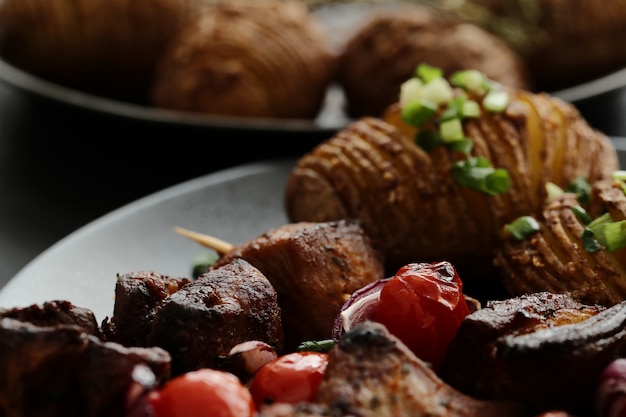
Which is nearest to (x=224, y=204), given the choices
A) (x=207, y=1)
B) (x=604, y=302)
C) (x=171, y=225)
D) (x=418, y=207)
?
(x=171, y=225)

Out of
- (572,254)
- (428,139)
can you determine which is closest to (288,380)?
(572,254)

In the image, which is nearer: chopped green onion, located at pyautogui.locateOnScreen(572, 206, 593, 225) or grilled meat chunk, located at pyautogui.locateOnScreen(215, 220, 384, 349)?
grilled meat chunk, located at pyautogui.locateOnScreen(215, 220, 384, 349)

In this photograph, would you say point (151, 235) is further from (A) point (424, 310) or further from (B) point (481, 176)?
(A) point (424, 310)

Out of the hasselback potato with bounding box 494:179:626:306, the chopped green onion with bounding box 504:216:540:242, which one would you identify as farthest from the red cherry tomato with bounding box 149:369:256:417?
the chopped green onion with bounding box 504:216:540:242

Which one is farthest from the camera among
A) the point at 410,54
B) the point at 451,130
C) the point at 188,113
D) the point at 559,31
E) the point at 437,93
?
the point at 559,31

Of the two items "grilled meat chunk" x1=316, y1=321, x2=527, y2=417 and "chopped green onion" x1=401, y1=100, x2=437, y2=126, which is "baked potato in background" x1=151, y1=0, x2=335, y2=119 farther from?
"grilled meat chunk" x1=316, y1=321, x2=527, y2=417

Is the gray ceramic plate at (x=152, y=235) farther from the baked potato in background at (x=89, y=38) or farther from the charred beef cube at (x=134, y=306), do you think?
the baked potato in background at (x=89, y=38)
